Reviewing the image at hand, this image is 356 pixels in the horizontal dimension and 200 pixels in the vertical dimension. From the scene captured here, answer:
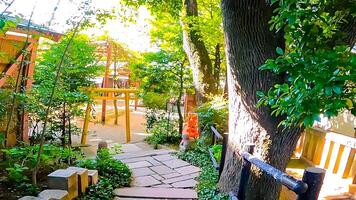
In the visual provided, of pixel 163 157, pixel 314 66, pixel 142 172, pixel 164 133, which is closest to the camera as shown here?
pixel 314 66

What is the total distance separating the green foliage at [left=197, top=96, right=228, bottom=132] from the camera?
17.8 ft

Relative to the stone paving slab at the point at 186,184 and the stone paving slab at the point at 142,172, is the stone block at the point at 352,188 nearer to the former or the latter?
the stone paving slab at the point at 186,184

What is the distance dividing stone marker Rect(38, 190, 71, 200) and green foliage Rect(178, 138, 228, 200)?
1.50m

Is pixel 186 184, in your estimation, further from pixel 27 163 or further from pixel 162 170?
pixel 27 163

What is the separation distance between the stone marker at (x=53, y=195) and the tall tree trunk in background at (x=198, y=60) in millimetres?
3982

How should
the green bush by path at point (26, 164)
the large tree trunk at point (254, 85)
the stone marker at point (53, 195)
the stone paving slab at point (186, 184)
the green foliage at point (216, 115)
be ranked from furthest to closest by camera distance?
the green foliage at point (216, 115), the stone paving slab at point (186, 184), the green bush by path at point (26, 164), the large tree trunk at point (254, 85), the stone marker at point (53, 195)

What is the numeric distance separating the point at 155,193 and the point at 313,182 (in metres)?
2.21

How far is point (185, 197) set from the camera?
334 cm

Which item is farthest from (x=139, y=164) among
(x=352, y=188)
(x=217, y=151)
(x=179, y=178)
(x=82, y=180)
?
(x=352, y=188)

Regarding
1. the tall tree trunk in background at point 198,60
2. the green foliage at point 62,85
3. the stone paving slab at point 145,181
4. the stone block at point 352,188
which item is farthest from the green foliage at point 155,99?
the stone block at point 352,188

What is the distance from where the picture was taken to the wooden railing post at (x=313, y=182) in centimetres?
156

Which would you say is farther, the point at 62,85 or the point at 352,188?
the point at 62,85

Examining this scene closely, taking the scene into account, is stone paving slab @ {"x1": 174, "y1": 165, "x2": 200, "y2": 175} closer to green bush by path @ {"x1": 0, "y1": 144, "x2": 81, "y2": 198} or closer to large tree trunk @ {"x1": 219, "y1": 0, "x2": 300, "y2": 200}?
large tree trunk @ {"x1": 219, "y1": 0, "x2": 300, "y2": 200}

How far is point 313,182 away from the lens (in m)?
1.58
